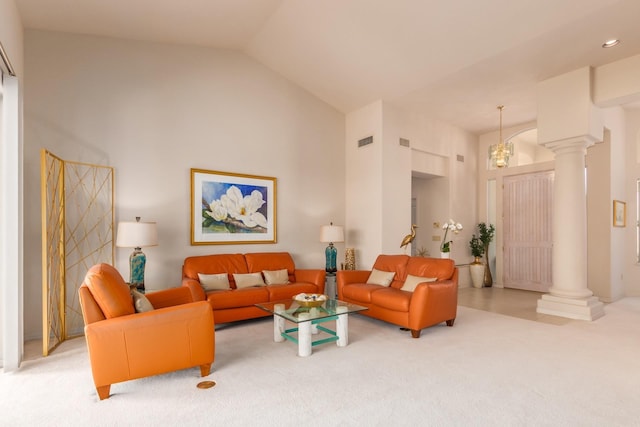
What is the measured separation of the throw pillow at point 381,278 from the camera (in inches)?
192

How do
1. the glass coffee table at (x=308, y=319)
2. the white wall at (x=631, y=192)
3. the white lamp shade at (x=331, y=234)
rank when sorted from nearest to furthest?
the glass coffee table at (x=308, y=319), the white lamp shade at (x=331, y=234), the white wall at (x=631, y=192)

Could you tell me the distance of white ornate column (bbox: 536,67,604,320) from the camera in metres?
4.86

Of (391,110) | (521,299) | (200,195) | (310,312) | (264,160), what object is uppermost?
(391,110)

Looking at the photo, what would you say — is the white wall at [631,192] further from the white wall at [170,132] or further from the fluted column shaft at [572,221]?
the white wall at [170,132]

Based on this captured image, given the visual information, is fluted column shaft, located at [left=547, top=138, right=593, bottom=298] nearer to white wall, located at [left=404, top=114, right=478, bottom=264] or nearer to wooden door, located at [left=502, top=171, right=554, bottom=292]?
wooden door, located at [left=502, top=171, right=554, bottom=292]

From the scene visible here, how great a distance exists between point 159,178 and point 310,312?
2815mm

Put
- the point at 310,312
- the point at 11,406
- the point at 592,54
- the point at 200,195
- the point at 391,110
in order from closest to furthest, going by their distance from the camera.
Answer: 1. the point at 11,406
2. the point at 310,312
3. the point at 592,54
4. the point at 200,195
5. the point at 391,110

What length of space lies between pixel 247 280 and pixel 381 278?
6.01 feet

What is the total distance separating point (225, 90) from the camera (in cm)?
541

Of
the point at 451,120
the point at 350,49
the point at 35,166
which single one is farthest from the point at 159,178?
the point at 451,120

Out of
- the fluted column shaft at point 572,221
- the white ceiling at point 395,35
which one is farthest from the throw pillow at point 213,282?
the fluted column shaft at point 572,221

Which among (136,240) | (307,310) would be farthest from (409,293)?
(136,240)

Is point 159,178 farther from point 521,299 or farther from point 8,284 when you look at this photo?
point 521,299

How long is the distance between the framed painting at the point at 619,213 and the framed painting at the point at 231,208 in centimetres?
593
